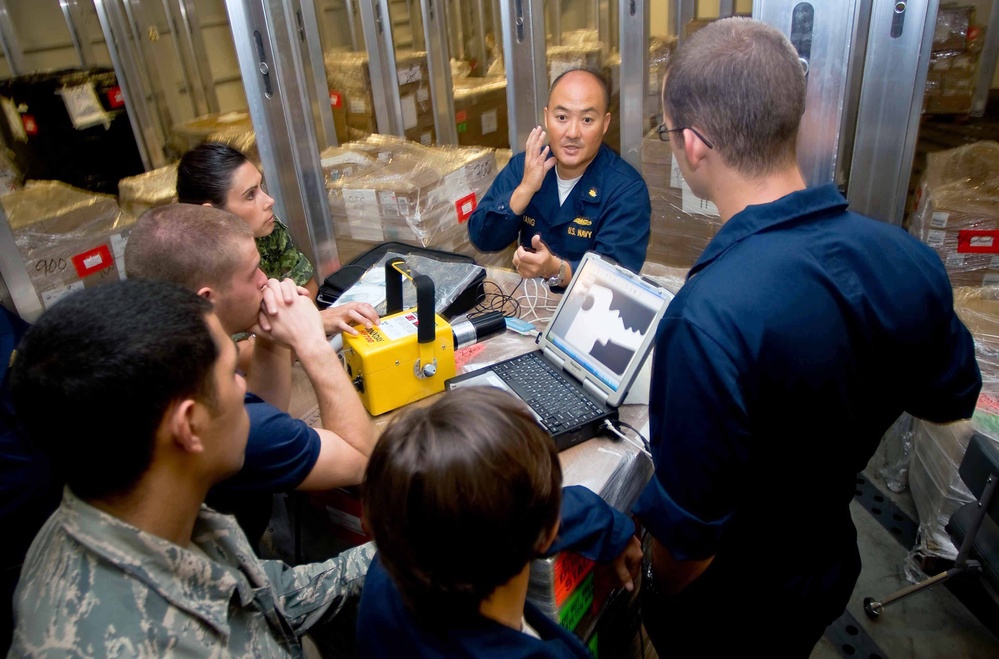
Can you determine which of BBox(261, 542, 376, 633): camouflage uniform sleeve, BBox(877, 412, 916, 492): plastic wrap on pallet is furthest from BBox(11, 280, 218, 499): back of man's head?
BBox(877, 412, 916, 492): plastic wrap on pallet

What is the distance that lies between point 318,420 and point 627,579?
30.5 inches

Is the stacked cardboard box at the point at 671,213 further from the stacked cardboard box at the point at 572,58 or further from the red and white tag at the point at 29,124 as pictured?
the red and white tag at the point at 29,124

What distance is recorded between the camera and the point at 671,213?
2.70 m

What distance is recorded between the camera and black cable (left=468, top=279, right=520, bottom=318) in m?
1.91

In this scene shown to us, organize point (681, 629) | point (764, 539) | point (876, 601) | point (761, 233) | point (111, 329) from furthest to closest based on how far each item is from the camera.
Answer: point (876, 601) < point (681, 629) < point (764, 539) < point (761, 233) < point (111, 329)

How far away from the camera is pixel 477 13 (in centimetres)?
516

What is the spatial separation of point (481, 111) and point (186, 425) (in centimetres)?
367

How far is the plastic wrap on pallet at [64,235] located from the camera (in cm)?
198

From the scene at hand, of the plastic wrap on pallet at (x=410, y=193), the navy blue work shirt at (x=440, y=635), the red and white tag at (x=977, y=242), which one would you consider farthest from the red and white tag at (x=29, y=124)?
the red and white tag at (x=977, y=242)

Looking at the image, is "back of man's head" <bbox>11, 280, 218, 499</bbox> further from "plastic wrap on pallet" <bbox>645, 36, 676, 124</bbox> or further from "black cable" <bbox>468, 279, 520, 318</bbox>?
"plastic wrap on pallet" <bbox>645, 36, 676, 124</bbox>

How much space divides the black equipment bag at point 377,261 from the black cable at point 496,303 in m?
0.02

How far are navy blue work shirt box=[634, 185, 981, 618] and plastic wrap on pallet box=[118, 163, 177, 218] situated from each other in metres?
2.12

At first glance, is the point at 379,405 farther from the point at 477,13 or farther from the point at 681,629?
the point at 477,13

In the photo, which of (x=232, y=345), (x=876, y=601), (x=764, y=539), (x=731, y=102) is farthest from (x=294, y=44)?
(x=876, y=601)
